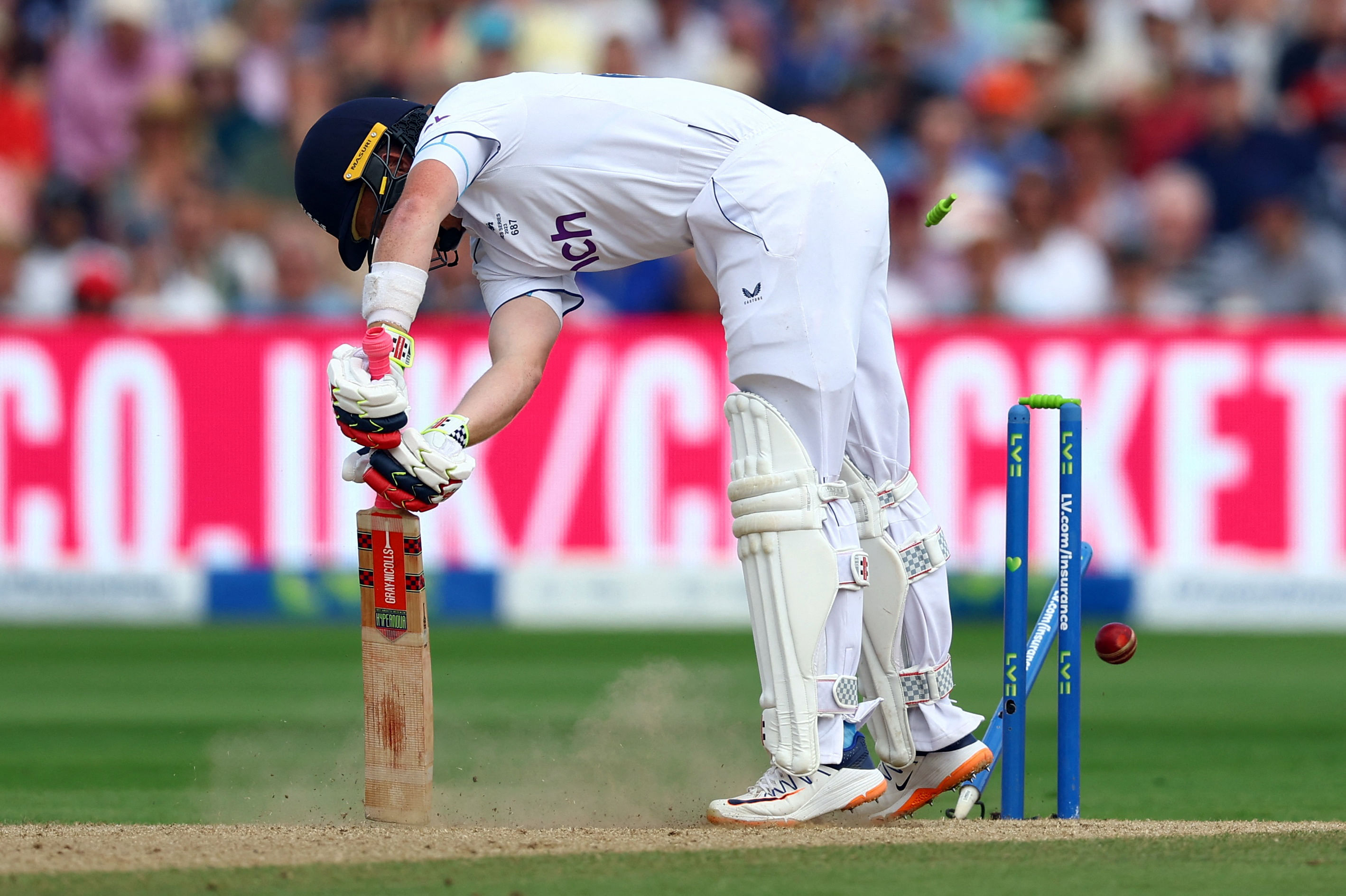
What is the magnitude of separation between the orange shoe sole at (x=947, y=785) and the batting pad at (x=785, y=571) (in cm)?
37

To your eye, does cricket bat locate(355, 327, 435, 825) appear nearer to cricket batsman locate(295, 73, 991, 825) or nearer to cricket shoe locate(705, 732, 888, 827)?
cricket batsman locate(295, 73, 991, 825)

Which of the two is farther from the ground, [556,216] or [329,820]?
[556,216]

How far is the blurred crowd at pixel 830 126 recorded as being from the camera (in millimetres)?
9789

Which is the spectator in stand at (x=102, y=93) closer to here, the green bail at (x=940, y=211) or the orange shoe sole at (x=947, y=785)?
the green bail at (x=940, y=211)

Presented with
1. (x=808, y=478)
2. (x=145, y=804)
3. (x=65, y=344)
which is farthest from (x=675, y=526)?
(x=808, y=478)

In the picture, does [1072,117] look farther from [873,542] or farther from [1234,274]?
[873,542]

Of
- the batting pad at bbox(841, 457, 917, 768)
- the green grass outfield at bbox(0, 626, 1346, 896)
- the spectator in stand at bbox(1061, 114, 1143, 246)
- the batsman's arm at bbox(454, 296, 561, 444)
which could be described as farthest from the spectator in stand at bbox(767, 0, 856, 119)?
the batting pad at bbox(841, 457, 917, 768)

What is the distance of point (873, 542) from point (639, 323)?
502 centimetres

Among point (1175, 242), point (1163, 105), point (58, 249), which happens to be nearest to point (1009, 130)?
point (1163, 105)

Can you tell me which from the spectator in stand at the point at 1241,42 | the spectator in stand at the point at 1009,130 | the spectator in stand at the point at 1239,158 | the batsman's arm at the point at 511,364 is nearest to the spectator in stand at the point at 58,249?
the spectator in stand at the point at 1009,130

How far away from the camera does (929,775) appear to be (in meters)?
4.25

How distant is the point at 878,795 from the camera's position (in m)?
3.99

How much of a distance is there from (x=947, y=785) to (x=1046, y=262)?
20.0 ft

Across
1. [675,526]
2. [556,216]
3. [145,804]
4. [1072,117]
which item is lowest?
[145,804]
